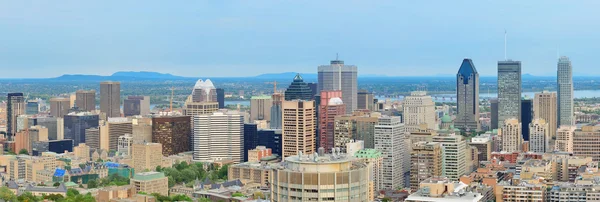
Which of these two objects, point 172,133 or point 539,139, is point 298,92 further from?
point 539,139

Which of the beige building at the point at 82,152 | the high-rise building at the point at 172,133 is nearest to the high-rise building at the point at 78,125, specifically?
the beige building at the point at 82,152

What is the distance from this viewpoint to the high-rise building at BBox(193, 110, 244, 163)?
59781mm

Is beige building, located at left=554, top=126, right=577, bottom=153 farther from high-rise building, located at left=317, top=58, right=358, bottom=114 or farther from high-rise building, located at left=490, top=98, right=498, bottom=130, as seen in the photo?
high-rise building, located at left=317, top=58, right=358, bottom=114

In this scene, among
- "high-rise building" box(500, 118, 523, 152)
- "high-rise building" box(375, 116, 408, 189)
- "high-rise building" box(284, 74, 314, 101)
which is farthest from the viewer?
"high-rise building" box(284, 74, 314, 101)

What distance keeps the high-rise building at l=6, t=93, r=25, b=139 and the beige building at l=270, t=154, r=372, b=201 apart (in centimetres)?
5991

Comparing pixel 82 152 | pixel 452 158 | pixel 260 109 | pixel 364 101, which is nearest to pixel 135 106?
pixel 260 109

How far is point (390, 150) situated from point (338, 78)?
50.3m

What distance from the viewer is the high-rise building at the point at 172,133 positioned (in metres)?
62.5

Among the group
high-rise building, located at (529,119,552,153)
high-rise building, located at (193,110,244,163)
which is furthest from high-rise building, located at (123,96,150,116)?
high-rise building, located at (529,119,552,153)

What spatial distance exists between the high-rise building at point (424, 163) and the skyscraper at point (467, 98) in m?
36.5

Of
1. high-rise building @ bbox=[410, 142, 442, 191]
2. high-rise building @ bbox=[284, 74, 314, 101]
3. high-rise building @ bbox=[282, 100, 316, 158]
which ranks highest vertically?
high-rise building @ bbox=[284, 74, 314, 101]

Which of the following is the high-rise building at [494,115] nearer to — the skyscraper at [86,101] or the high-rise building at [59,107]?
the skyscraper at [86,101]

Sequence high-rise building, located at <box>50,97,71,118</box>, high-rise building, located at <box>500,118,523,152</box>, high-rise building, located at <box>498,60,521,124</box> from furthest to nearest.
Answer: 1. high-rise building, located at <box>50,97,71,118</box>
2. high-rise building, located at <box>498,60,521,124</box>
3. high-rise building, located at <box>500,118,523,152</box>

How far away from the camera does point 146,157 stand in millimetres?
54719
